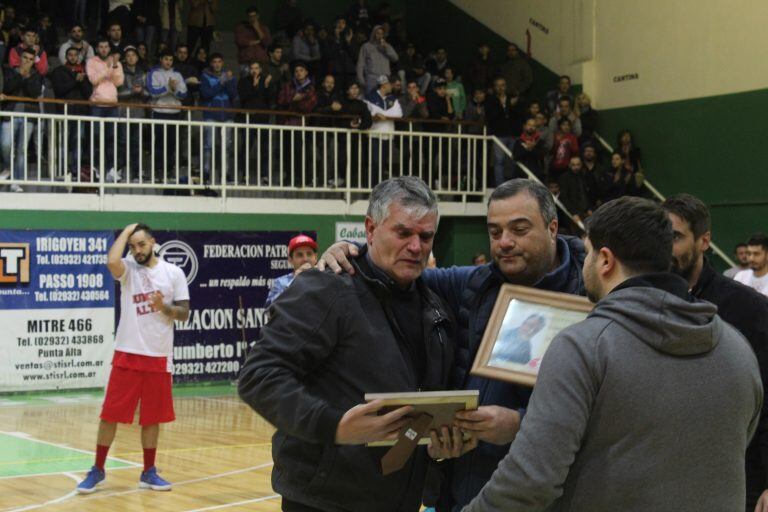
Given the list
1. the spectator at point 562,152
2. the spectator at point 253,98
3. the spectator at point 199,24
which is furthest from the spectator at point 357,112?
the spectator at point 562,152

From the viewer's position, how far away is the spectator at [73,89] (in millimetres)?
16188

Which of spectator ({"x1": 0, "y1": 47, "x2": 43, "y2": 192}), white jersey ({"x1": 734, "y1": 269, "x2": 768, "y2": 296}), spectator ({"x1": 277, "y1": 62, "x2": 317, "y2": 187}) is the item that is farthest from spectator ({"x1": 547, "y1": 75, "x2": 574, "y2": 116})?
spectator ({"x1": 0, "y1": 47, "x2": 43, "y2": 192})

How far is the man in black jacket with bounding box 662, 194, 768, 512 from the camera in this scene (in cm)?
419

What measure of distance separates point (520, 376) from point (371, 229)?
0.69 meters

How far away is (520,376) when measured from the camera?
133 inches

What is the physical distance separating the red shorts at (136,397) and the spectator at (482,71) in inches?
518

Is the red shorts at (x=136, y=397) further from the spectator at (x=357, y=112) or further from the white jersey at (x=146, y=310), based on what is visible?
the spectator at (x=357, y=112)

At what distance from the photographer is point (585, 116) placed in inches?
790

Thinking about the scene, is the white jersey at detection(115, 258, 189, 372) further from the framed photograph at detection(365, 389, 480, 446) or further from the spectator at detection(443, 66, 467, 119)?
the spectator at detection(443, 66, 467, 119)

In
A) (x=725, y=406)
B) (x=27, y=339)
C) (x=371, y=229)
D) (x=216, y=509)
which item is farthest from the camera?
(x=27, y=339)

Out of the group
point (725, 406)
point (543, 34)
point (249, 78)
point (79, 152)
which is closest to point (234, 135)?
point (249, 78)

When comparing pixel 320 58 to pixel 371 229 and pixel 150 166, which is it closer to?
pixel 150 166

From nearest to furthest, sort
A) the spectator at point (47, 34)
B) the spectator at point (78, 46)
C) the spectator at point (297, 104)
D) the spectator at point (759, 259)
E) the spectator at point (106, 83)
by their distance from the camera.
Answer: the spectator at point (759, 259)
the spectator at point (106, 83)
the spectator at point (78, 46)
the spectator at point (47, 34)
the spectator at point (297, 104)

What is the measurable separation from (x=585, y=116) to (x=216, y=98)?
21.8 feet
